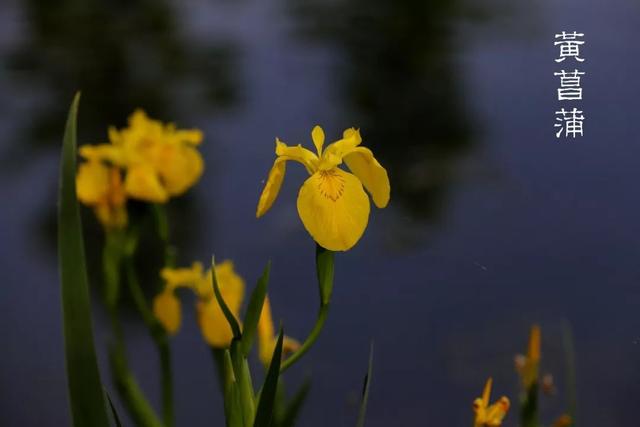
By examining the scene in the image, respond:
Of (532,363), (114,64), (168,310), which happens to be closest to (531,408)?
(532,363)

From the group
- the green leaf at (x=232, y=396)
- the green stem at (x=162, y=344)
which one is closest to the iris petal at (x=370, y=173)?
the green leaf at (x=232, y=396)

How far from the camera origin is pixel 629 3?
1.68 metres

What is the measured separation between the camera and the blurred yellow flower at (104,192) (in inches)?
31.2

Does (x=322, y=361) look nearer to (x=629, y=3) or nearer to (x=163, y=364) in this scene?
(x=163, y=364)

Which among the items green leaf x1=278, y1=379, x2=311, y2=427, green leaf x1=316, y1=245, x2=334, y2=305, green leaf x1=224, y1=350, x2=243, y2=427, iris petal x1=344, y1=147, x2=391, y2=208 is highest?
iris petal x1=344, y1=147, x2=391, y2=208

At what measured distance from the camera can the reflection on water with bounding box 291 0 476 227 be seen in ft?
5.61

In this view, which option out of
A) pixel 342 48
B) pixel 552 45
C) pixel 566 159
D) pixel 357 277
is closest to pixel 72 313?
pixel 552 45

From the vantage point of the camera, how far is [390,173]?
169 centimetres

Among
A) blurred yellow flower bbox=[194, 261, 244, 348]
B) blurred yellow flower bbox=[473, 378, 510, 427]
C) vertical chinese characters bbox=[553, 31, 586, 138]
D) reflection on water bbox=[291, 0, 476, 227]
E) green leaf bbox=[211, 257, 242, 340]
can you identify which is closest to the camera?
green leaf bbox=[211, 257, 242, 340]

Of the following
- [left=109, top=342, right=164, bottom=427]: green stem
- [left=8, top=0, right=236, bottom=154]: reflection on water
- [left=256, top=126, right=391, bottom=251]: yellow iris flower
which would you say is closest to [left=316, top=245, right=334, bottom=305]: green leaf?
[left=256, top=126, right=391, bottom=251]: yellow iris flower

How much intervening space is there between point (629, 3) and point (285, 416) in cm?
115

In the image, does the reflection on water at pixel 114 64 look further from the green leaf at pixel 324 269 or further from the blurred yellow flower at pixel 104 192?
the green leaf at pixel 324 269

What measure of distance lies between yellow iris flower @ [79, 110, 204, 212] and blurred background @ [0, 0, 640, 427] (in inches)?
8.3

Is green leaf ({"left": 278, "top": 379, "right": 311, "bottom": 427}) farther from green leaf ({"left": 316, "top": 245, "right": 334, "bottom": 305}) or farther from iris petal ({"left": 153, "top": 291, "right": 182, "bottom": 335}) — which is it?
green leaf ({"left": 316, "top": 245, "right": 334, "bottom": 305})
